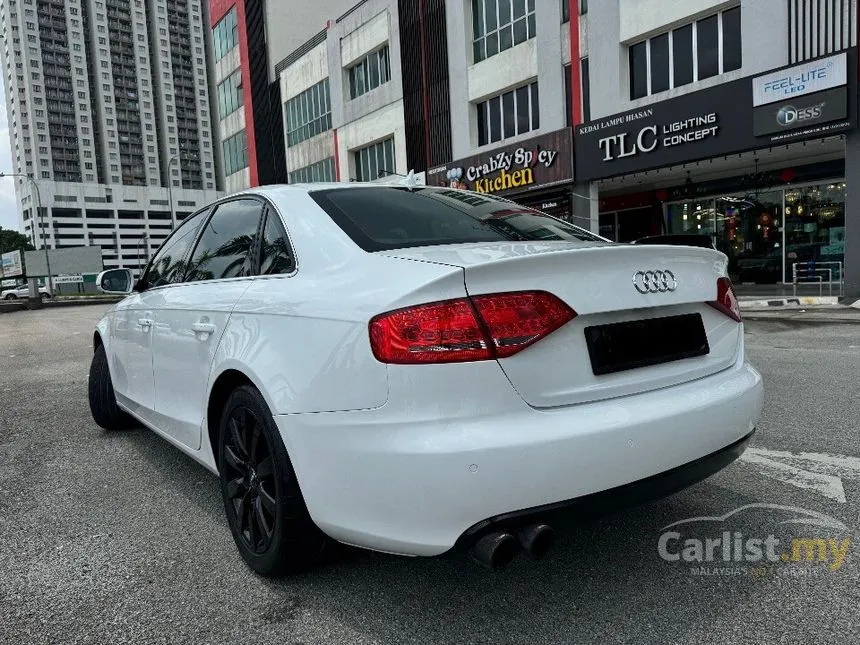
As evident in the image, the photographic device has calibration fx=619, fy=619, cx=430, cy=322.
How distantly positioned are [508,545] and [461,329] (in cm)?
60

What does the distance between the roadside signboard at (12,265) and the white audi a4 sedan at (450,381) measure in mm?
51932

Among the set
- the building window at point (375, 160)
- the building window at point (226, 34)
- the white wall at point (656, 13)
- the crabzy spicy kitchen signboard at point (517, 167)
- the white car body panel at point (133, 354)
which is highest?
the building window at point (226, 34)

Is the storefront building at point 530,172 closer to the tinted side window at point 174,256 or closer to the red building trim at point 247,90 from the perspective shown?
the tinted side window at point 174,256

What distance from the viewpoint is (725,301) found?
7.81ft

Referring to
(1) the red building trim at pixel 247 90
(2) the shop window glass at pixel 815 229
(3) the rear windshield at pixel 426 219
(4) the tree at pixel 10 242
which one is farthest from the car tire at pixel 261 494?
(4) the tree at pixel 10 242

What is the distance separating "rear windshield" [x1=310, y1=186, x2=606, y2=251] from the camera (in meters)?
2.32

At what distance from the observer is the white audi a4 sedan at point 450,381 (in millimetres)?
1694

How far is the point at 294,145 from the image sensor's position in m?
31.3

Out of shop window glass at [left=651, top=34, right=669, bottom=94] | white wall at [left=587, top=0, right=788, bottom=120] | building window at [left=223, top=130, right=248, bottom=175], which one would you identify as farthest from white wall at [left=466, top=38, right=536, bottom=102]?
building window at [left=223, top=130, right=248, bottom=175]

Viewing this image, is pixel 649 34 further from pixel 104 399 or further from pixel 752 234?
pixel 104 399

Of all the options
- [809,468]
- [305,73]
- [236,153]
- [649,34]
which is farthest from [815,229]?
[236,153]

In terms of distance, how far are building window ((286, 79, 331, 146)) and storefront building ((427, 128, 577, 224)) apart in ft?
33.1

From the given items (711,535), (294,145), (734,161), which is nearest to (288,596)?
(711,535)

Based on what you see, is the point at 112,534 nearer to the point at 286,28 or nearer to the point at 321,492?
the point at 321,492
